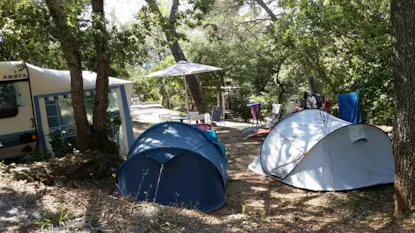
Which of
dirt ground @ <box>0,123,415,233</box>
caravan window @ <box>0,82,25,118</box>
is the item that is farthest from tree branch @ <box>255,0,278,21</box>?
dirt ground @ <box>0,123,415,233</box>

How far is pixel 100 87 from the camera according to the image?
6590 millimetres

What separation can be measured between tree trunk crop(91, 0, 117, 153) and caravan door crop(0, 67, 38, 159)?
1802 mm

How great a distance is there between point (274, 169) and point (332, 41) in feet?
22.2

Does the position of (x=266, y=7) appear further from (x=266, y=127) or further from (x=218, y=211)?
(x=218, y=211)

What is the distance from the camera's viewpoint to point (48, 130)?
7805 mm

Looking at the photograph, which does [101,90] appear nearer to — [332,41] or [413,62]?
[413,62]

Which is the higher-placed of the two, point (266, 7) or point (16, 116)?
point (266, 7)

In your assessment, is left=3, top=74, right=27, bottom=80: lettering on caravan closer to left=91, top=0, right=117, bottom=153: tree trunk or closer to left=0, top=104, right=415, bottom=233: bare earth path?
left=91, top=0, right=117, bottom=153: tree trunk

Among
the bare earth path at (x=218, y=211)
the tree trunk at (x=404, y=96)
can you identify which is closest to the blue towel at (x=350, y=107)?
the bare earth path at (x=218, y=211)

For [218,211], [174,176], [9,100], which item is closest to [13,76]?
[9,100]

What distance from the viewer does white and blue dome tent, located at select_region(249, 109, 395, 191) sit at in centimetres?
580

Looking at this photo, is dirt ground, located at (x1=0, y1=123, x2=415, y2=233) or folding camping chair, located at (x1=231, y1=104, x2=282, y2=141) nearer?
dirt ground, located at (x1=0, y1=123, x2=415, y2=233)

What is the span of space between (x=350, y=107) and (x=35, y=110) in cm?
664

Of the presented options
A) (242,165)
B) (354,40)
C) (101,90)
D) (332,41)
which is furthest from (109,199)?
(332,41)
